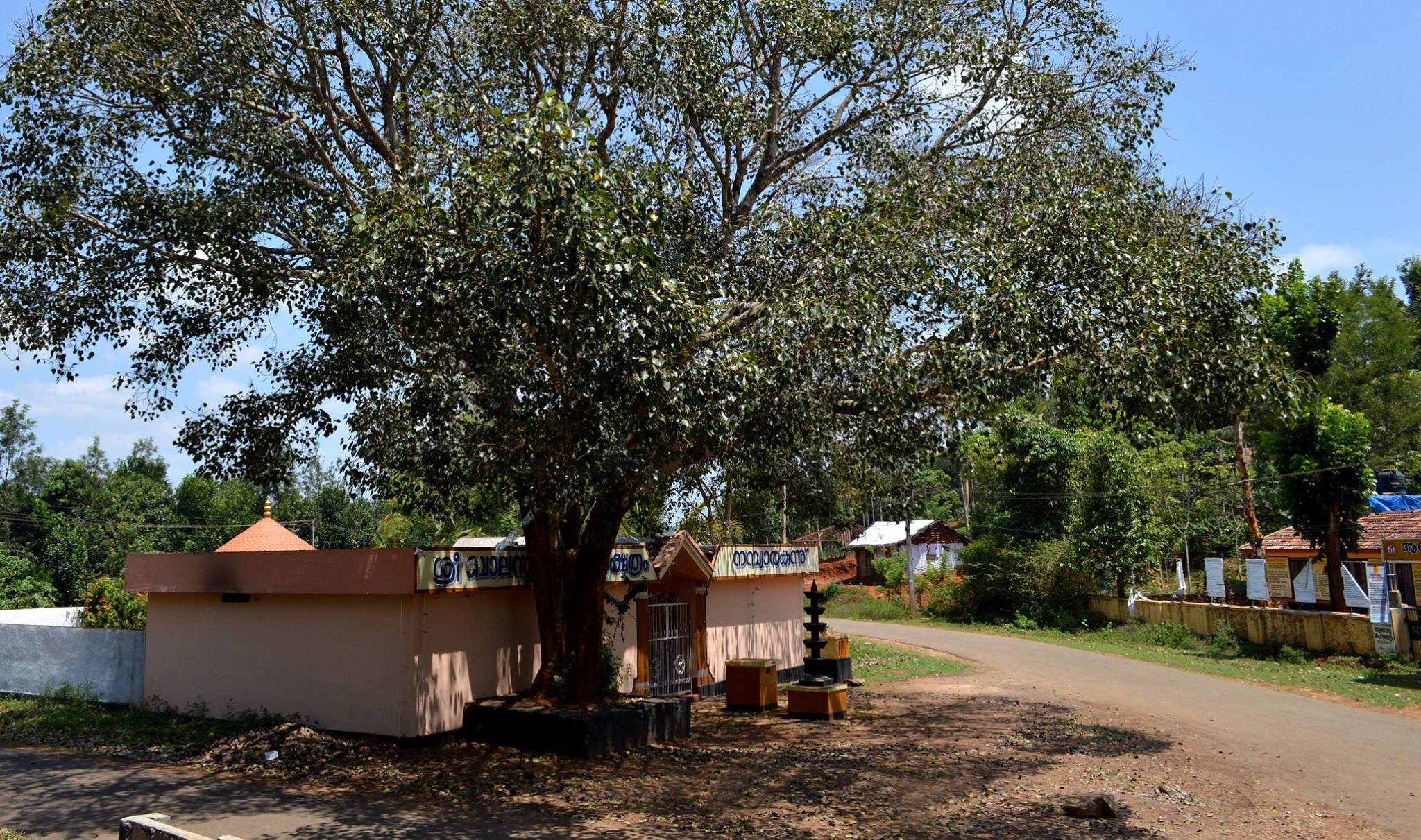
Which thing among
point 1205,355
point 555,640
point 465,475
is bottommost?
point 555,640

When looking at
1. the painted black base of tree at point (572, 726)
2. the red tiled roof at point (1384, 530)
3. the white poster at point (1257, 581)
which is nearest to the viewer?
the painted black base of tree at point (572, 726)

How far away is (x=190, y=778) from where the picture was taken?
11.7m

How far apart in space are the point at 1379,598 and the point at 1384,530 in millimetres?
4952

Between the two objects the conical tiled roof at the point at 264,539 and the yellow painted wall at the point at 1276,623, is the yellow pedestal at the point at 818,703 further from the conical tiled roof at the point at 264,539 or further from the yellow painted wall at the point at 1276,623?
the yellow painted wall at the point at 1276,623

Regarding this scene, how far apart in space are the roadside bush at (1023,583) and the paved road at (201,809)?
94.6ft

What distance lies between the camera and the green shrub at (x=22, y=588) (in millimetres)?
35375

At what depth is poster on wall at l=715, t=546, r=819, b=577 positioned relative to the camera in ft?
A: 64.9

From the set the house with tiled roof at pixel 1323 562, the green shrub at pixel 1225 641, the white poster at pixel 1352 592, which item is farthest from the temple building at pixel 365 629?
the house with tiled roof at pixel 1323 562

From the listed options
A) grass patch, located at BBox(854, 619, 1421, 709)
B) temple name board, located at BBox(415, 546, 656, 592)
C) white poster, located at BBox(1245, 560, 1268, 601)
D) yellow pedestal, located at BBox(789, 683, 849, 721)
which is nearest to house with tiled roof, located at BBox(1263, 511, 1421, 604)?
white poster, located at BBox(1245, 560, 1268, 601)

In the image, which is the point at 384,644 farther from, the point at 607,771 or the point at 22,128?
the point at 22,128

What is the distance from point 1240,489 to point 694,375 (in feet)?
116

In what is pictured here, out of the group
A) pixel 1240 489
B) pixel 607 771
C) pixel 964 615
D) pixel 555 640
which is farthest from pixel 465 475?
pixel 1240 489

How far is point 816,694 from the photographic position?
16.5 meters

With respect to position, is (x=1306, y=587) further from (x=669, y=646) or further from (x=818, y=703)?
(x=669, y=646)
